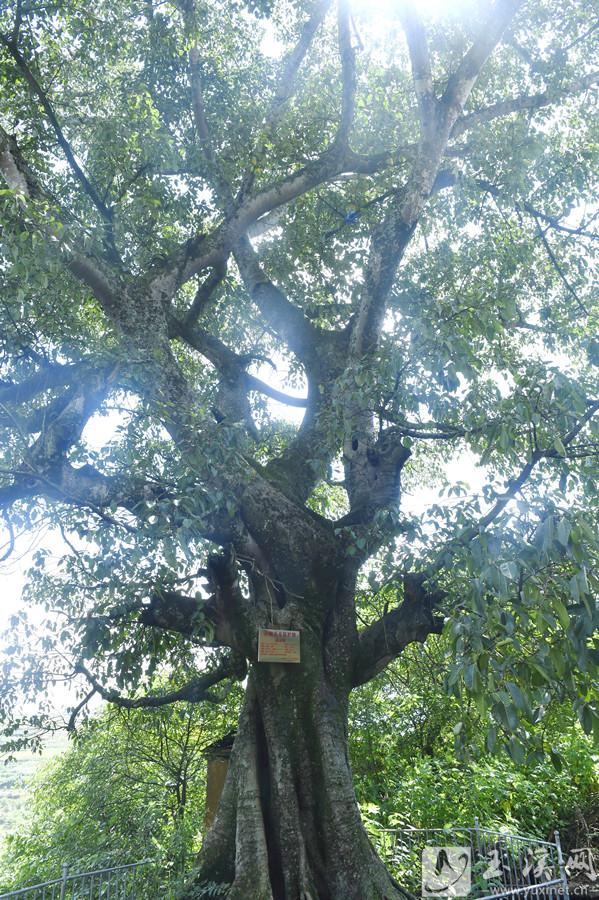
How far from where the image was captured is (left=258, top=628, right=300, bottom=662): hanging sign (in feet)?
14.6

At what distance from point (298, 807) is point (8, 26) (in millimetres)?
7562

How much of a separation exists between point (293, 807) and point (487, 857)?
97.4 inches

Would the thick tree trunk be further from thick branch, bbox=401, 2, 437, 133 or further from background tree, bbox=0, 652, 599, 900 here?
thick branch, bbox=401, 2, 437, 133

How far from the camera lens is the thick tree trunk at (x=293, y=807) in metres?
3.96

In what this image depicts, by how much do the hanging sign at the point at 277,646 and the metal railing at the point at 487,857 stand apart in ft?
7.90

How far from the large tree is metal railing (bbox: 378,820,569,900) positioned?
1.58 m

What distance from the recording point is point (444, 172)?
6730mm

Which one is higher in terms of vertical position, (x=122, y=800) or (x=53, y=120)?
(x=53, y=120)

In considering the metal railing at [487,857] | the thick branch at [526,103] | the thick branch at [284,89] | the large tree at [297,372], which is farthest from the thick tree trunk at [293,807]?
the thick branch at [526,103]

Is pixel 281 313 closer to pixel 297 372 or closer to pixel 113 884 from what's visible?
pixel 297 372

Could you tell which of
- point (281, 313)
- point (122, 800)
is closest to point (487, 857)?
point (122, 800)

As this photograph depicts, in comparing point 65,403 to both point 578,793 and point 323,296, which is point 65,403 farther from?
point 578,793

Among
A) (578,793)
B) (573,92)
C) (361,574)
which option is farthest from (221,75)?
(578,793)

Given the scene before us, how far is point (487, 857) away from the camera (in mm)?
5520
